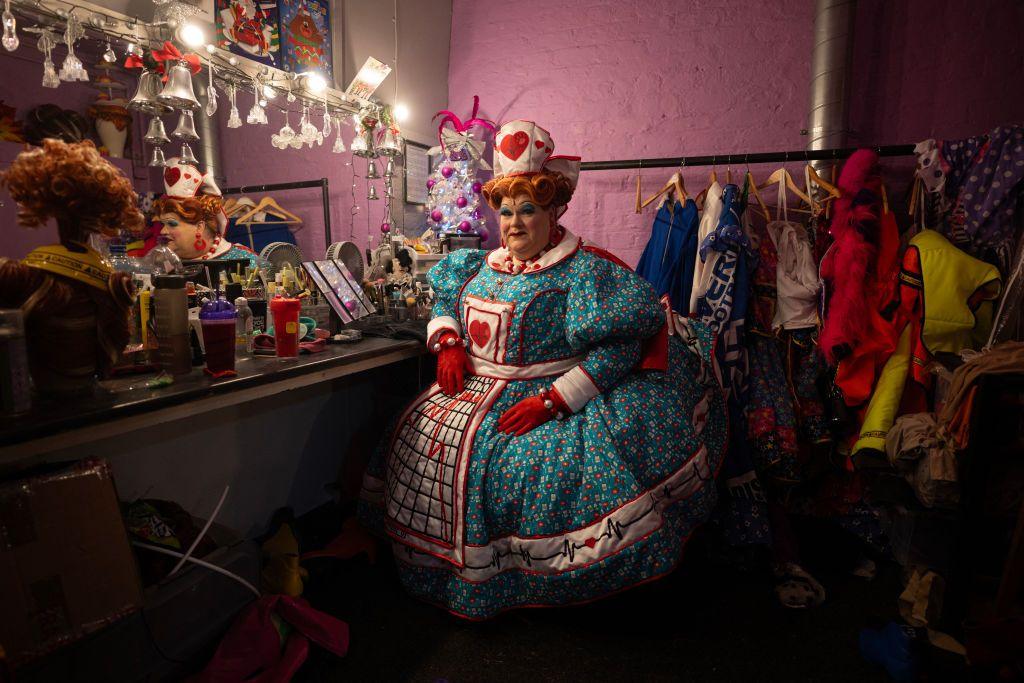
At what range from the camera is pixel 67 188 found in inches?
45.8

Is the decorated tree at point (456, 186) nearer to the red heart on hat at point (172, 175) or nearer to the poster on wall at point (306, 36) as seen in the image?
the poster on wall at point (306, 36)

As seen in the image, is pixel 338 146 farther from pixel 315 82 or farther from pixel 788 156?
pixel 788 156

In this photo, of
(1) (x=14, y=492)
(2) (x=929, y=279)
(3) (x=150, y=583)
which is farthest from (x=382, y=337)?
(2) (x=929, y=279)

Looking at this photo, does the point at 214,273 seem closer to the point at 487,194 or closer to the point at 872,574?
the point at 487,194

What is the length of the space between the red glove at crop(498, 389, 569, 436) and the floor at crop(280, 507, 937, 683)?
627 millimetres

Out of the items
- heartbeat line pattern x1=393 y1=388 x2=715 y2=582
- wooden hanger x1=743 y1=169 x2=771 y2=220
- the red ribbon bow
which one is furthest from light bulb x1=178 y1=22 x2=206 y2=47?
wooden hanger x1=743 y1=169 x2=771 y2=220

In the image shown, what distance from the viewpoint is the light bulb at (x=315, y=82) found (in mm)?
2340

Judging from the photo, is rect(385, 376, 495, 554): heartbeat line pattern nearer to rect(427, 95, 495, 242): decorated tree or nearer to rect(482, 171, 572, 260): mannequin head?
rect(482, 171, 572, 260): mannequin head

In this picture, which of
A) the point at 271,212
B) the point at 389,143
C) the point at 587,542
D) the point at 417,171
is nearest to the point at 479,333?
the point at 587,542

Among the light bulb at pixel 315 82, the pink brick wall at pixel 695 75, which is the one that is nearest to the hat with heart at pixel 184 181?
the light bulb at pixel 315 82

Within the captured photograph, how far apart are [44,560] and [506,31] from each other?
10.9ft

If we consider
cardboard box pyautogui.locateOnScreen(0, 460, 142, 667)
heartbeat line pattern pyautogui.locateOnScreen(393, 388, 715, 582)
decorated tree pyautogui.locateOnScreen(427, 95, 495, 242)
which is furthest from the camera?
decorated tree pyautogui.locateOnScreen(427, 95, 495, 242)

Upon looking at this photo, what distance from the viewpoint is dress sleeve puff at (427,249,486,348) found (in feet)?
6.84

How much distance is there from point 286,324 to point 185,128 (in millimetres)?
741
